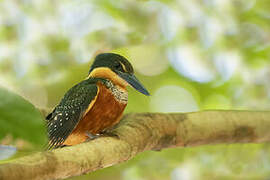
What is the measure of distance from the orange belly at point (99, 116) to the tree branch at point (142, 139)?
0.04 m

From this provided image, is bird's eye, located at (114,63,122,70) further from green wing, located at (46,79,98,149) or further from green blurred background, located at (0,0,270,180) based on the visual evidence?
green blurred background, located at (0,0,270,180)

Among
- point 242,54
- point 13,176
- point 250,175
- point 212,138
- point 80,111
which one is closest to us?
point 13,176

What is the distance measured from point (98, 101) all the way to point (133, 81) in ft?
0.40

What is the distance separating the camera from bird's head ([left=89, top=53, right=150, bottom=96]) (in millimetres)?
1168

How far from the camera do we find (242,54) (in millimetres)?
2400

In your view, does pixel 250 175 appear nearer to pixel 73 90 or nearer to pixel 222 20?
pixel 222 20

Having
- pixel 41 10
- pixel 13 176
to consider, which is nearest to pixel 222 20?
pixel 41 10

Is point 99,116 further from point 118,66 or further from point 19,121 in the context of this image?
point 19,121

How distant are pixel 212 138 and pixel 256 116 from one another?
203 mm

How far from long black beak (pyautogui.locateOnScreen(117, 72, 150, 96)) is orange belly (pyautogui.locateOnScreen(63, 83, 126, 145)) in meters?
0.06

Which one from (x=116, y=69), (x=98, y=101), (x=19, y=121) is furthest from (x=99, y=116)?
(x=19, y=121)

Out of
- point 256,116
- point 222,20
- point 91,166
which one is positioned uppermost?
point 222,20

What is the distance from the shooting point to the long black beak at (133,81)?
43.8 inches

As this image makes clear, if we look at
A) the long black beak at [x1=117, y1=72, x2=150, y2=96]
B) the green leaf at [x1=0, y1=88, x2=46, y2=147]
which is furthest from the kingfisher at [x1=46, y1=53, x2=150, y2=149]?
the green leaf at [x1=0, y1=88, x2=46, y2=147]
